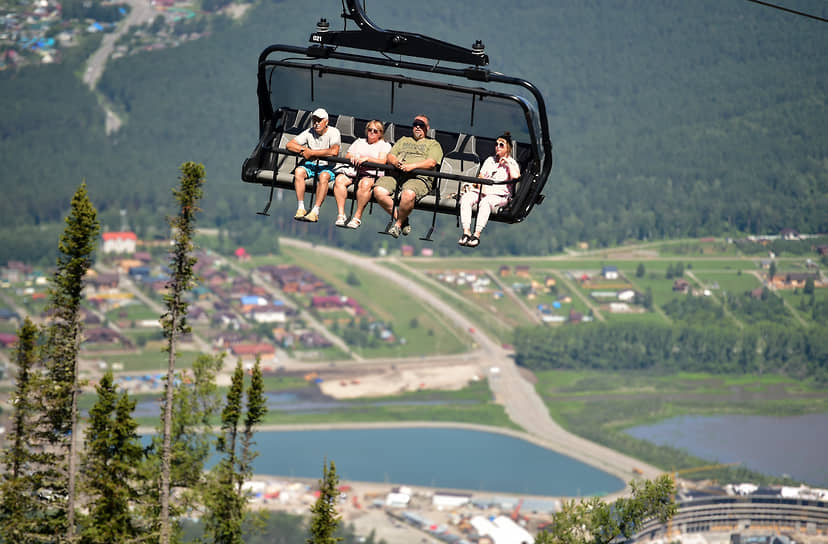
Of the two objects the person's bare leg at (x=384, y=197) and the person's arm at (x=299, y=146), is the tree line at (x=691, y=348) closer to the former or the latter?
the person's arm at (x=299, y=146)

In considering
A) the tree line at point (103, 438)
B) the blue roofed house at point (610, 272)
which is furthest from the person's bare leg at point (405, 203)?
the blue roofed house at point (610, 272)

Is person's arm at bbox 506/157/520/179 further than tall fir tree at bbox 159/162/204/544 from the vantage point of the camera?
No

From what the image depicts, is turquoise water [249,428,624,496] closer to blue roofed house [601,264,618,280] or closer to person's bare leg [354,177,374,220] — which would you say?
blue roofed house [601,264,618,280]

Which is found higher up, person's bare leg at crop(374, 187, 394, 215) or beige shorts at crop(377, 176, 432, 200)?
beige shorts at crop(377, 176, 432, 200)

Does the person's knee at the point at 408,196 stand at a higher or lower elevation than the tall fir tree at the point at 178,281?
higher

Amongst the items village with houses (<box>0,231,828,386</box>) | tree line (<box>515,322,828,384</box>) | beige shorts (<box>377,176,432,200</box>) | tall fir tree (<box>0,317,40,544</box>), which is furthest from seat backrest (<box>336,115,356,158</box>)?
tree line (<box>515,322,828,384</box>)

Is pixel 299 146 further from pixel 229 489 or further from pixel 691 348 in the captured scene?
pixel 691 348

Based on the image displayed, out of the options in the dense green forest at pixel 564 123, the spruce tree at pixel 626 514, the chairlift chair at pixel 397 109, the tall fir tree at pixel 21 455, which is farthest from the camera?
the dense green forest at pixel 564 123
